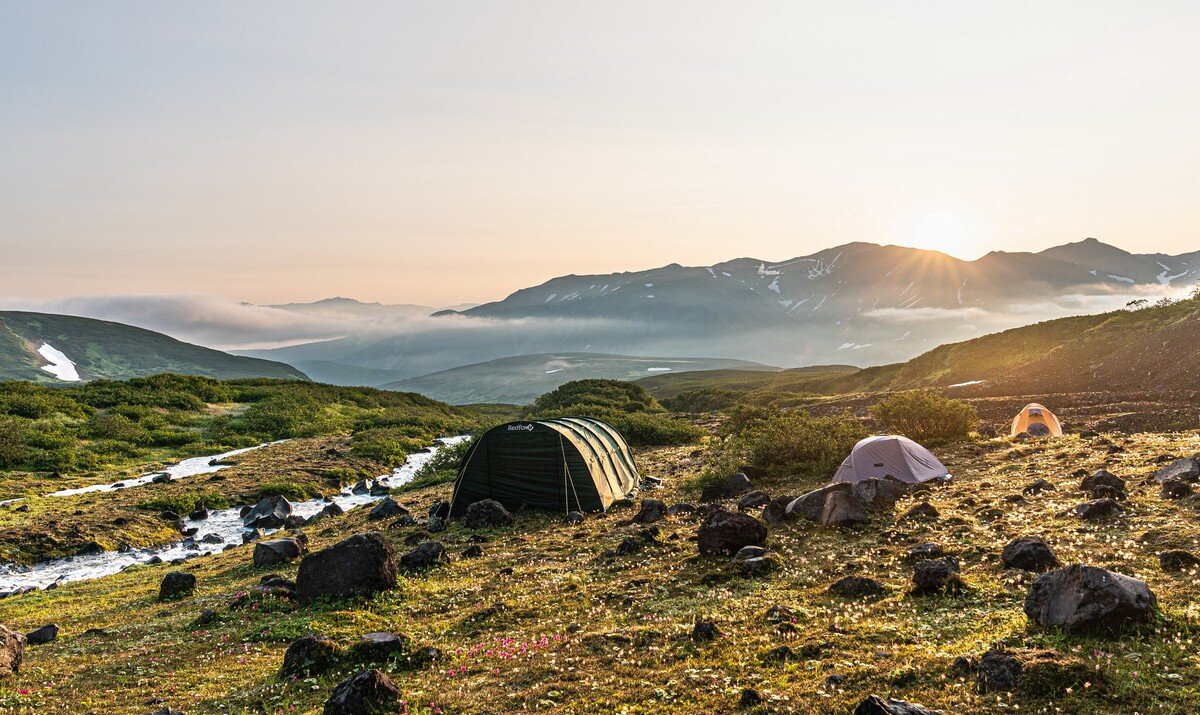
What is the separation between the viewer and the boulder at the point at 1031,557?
14.3 m

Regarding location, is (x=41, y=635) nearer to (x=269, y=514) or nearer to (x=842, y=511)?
(x=269, y=514)

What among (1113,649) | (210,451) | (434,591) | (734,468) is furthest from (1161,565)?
(210,451)

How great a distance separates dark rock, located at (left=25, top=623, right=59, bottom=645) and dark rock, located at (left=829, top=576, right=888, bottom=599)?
18.4 meters

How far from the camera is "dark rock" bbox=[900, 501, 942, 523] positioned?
1992cm

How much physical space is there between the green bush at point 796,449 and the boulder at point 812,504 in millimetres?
7832

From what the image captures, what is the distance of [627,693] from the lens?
1036cm

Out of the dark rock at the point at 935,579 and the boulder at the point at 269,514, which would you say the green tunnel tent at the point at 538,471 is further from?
the dark rock at the point at 935,579

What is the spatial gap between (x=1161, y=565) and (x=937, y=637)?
583cm

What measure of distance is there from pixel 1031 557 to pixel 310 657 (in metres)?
15.0

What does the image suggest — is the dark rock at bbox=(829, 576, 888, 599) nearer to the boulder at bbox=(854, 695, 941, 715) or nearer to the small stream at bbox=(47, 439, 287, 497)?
the boulder at bbox=(854, 695, 941, 715)

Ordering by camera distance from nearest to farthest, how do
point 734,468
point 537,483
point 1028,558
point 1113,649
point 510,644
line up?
point 1113,649, point 510,644, point 1028,558, point 537,483, point 734,468

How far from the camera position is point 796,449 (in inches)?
1267

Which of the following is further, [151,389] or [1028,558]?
[151,389]

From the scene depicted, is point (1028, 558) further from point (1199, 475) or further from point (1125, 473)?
point (1125, 473)
